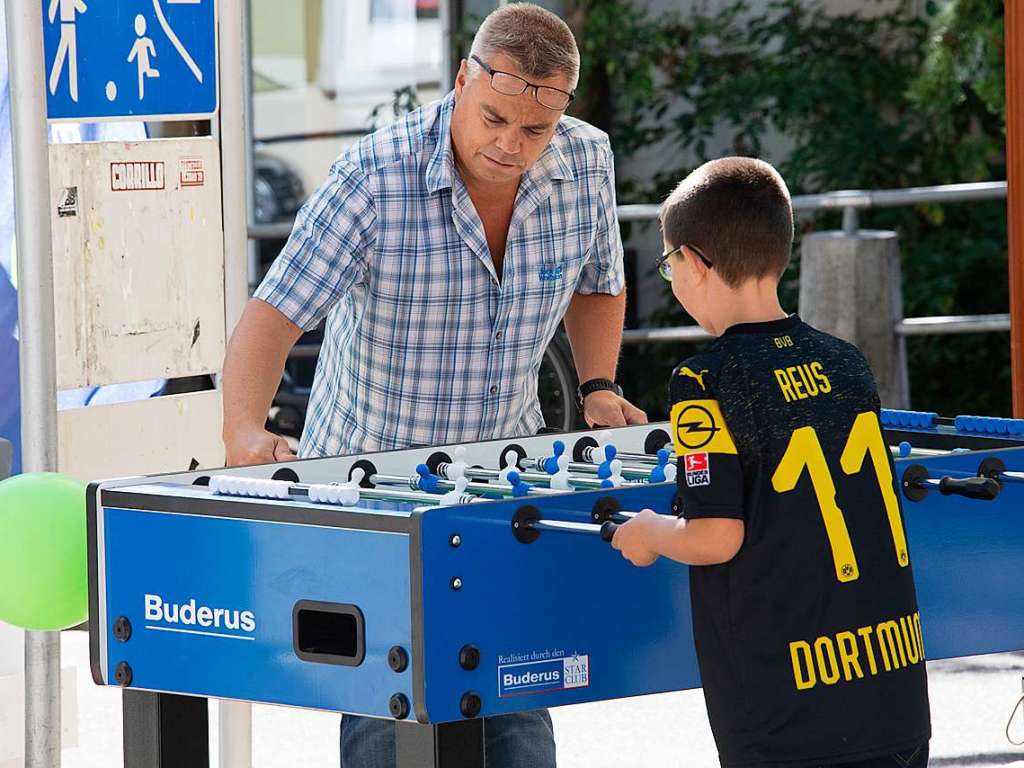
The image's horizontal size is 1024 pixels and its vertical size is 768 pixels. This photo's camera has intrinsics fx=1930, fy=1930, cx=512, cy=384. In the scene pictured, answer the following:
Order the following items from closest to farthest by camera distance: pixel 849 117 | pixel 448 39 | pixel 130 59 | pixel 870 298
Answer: pixel 130 59, pixel 870 298, pixel 849 117, pixel 448 39

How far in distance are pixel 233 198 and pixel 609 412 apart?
105cm

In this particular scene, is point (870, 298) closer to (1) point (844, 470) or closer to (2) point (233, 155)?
(2) point (233, 155)

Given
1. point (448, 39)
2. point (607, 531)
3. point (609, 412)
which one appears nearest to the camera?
point (607, 531)

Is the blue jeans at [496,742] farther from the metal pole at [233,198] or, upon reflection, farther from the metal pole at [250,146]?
the metal pole at [250,146]

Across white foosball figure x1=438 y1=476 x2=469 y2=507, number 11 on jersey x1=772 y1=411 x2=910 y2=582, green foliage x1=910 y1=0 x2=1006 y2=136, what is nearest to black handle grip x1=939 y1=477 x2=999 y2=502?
number 11 on jersey x1=772 y1=411 x2=910 y2=582

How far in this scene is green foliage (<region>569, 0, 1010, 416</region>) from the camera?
29.2 ft

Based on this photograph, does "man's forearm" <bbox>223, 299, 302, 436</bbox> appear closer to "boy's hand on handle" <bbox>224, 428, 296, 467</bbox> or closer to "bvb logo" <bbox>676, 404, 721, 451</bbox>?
"boy's hand on handle" <bbox>224, 428, 296, 467</bbox>

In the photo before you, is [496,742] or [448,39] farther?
[448,39]

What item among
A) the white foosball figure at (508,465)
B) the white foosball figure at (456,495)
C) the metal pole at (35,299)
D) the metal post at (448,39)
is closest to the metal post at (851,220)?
the metal post at (448,39)

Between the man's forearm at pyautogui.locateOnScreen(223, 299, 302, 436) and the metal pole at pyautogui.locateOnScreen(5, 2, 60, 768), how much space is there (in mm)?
450

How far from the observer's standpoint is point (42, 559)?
3.19 meters

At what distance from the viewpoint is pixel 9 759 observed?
15.4 ft

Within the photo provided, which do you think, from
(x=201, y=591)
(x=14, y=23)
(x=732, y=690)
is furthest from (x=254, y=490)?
(x=14, y=23)

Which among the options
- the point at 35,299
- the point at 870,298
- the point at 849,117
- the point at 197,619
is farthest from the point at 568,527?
the point at 849,117
